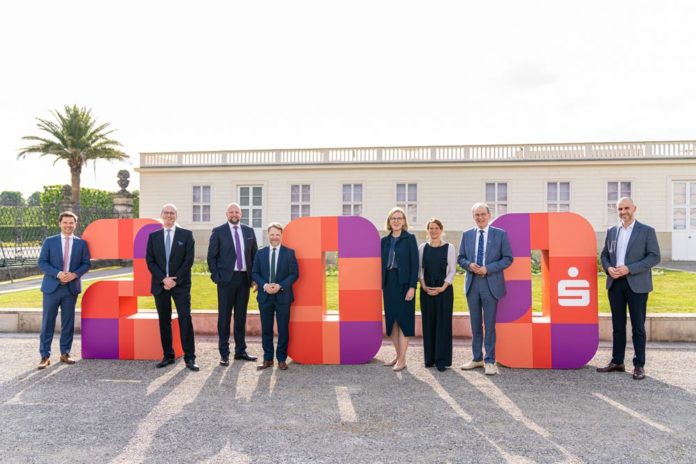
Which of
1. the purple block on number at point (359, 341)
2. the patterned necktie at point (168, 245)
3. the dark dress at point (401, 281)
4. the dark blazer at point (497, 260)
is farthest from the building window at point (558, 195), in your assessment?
the patterned necktie at point (168, 245)

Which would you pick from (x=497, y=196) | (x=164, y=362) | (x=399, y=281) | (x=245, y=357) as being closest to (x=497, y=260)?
(x=399, y=281)

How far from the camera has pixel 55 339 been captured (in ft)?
23.3

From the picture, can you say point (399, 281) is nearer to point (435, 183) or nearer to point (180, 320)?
point (180, 320)

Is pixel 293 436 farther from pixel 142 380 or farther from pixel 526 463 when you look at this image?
pixel 142 380

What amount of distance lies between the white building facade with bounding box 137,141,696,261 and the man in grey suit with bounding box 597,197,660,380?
16.0 meters

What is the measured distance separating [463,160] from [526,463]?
1932 cm

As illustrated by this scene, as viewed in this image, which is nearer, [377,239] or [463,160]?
[377,239]

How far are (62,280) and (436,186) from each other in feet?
58.5

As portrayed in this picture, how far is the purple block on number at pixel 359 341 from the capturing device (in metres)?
5.94

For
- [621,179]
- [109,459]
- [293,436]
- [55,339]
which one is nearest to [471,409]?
[293,436]

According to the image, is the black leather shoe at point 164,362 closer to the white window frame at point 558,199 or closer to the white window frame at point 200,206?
the white window frame at point 200,206

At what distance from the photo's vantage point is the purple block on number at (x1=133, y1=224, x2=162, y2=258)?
6.39 m

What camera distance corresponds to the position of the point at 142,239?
6.42 metres

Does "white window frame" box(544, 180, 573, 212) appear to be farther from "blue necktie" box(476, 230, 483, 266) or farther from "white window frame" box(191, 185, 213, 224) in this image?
"blue necktie" box(476, 230, 483, 266)
